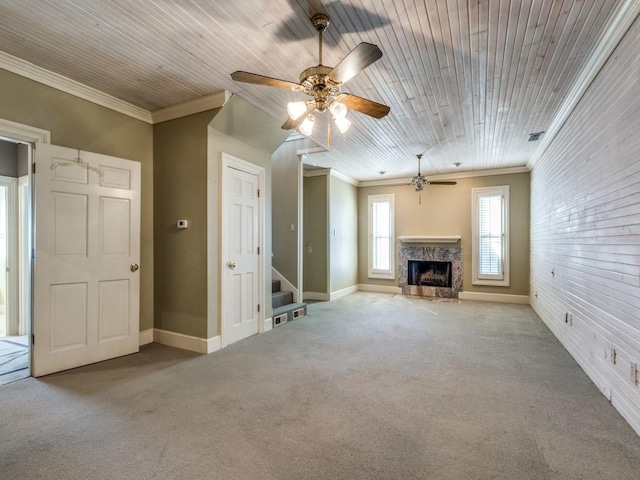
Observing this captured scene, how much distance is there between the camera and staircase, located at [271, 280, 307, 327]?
4668 mm

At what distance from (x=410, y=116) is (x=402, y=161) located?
7.02 ft

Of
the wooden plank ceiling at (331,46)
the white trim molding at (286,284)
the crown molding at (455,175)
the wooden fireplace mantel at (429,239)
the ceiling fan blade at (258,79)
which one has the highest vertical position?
the wooden plank ceiling at (331,46)

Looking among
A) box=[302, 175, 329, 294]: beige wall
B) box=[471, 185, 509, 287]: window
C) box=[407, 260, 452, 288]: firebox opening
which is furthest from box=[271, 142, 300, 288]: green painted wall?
box=[471, 185, 509, 287]: window

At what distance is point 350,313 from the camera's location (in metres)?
5.41

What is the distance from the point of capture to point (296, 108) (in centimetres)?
240

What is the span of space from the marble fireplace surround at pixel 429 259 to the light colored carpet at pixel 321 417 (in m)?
3.24

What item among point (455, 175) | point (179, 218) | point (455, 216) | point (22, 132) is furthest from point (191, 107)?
point (455, 216)

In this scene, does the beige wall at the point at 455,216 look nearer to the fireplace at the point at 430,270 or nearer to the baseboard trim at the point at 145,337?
the fireplace at the point at 430,270

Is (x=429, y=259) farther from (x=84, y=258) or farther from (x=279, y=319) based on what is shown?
(x=84, y=258)

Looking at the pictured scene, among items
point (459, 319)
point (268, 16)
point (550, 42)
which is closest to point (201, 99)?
point (268, 16)

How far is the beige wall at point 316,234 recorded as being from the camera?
6641 millimetres

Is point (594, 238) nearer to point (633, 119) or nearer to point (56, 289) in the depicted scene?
point (633, 119)

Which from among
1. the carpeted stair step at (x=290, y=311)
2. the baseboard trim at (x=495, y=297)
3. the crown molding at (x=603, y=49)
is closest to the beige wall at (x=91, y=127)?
the carpeted stair step at (x=290, y=311)

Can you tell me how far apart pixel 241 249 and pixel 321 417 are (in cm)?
230
